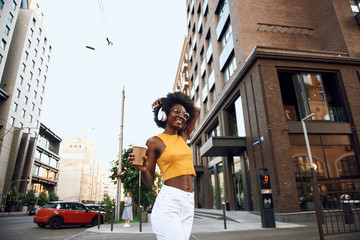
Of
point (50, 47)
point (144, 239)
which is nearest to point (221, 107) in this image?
point (144, 239)

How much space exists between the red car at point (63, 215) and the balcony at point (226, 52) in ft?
49.5

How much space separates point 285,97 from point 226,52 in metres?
6.70

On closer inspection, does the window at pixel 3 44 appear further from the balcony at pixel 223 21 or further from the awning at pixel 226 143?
the awning at pixel 226 143

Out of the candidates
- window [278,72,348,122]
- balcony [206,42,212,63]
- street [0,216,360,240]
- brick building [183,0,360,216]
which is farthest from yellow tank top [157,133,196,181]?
balcony [206,42,212,63]

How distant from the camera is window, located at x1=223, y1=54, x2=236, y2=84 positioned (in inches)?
735

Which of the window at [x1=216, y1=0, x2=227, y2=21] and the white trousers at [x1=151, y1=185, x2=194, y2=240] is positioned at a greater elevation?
the window at [x1=216, y1=0, x2=227, y2=21]

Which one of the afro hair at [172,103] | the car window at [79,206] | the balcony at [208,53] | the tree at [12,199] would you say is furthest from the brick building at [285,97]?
the tree at [12,199]

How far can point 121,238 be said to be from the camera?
7730mm

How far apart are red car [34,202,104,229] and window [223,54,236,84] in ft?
46.4

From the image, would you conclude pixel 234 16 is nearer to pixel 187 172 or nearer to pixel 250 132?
pixel 250 132

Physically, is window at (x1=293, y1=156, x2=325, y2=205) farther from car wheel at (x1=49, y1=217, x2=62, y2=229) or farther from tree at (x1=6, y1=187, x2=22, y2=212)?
tree at (x1=6, y1=187, x2=22, y2=212)

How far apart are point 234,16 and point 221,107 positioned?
7183 millimetres

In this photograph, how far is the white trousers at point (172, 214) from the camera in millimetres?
1791

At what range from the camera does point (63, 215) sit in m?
12.2
